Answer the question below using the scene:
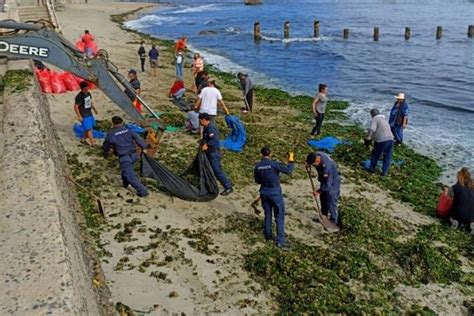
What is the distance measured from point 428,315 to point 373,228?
8.20 ft

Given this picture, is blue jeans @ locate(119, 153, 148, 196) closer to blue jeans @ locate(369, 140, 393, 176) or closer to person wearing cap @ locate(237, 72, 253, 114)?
blue jeans @ locate(369, 140, 393, 176)

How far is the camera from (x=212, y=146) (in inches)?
411

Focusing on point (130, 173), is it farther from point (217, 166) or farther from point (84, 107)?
point (84, 107)

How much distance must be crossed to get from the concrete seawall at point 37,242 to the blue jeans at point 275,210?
3.06m

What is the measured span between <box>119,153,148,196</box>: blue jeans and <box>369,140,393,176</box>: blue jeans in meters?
5.90

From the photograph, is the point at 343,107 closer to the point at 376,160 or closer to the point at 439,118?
the point at 439,118

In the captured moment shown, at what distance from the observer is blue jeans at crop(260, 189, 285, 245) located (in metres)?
8.73

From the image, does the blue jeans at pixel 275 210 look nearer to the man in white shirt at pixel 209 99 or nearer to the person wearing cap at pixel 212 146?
the person wearing cap at pixel 212 146

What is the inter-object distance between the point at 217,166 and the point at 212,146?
48 cm

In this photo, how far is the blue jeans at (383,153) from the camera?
12.3 meters

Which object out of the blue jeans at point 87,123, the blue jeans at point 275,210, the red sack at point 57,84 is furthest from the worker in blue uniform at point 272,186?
the red sack at point 57,84

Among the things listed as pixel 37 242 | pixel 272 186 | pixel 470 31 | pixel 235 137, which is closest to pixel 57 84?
pixel 235 137

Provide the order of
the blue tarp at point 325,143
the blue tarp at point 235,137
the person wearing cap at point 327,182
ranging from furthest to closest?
1. the blue tarp at point 325,143
2. the blue tarp at point 235,137
3. the person wearing cap at point 327,182

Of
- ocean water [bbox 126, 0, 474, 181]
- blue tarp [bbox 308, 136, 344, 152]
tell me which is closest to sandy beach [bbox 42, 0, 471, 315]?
blue tarp [bbox 308, 136, 344, 152]
